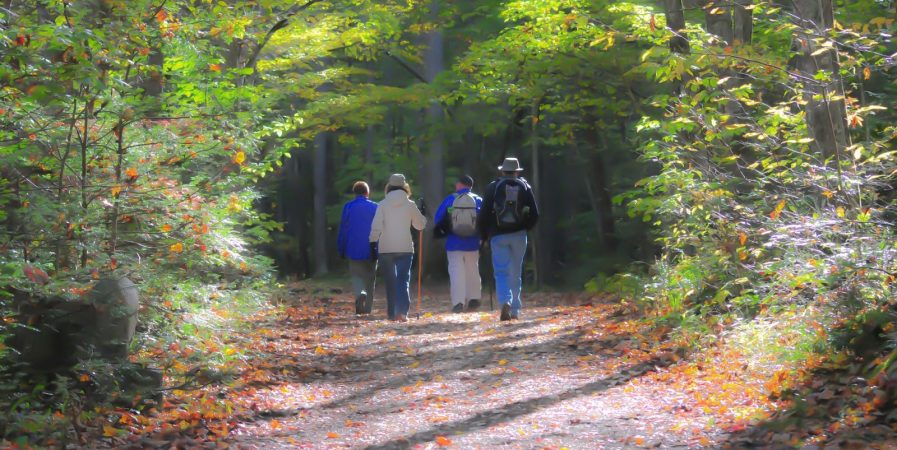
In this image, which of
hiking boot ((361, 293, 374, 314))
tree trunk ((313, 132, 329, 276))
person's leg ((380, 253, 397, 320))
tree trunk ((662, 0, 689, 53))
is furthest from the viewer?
tree trunk ((313, 132, 329, 276))

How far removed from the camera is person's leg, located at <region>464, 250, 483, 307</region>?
16.4 meters

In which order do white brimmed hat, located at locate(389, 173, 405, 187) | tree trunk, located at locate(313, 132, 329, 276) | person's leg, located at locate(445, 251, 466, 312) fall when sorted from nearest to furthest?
white brimmed hat, located at locate(389, 173, 405, 187) < person's leg, located at locate(445, 251, 466, 312) < tree trunk, located at locate(313, 132, 329, 276)

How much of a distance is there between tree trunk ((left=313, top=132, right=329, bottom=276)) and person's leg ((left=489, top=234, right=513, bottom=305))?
19132 millimetres

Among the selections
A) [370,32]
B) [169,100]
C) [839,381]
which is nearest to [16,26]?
[169,100]

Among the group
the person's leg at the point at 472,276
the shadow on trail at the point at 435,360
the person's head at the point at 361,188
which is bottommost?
the shadow on trail at the point at 435,360

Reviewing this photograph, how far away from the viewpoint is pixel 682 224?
40.2 ft

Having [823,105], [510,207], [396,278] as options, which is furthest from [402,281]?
[823,105]

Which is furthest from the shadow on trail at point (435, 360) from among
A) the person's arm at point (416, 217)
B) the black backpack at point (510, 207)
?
the person's arm at point (416, 217)

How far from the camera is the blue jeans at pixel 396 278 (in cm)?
1516

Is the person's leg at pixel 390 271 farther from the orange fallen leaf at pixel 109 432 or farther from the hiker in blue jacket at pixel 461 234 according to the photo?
the orange fallen leaf at pixel 109 432

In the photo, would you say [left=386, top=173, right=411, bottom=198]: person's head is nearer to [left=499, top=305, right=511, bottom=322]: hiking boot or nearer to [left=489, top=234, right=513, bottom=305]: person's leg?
[left=489, top=234, right=513, bottom=305]: person's leg

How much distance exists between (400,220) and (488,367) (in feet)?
15.7

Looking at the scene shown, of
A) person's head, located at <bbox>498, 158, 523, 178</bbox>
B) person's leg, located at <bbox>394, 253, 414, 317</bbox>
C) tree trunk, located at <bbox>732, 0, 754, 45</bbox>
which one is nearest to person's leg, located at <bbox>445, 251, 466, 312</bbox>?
person's leg, located at <bbox>394, 253, 414, 317</bbox>

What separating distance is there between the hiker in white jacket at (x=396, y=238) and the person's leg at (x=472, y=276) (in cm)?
144
